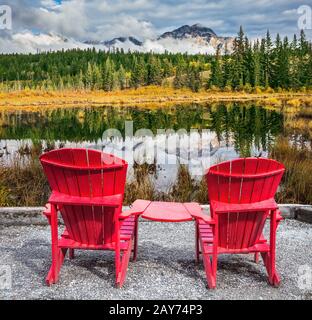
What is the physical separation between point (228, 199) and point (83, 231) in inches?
45.9

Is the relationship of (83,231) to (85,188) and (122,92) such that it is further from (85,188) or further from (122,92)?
(122,92)

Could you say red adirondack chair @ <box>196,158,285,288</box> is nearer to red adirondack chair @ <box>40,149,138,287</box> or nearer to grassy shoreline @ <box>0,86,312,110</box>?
red adirondack chair @ <box>40,149,138,287</box>

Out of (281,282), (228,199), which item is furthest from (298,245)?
(228,199)

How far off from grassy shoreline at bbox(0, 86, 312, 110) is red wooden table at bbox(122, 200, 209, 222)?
50837 mm

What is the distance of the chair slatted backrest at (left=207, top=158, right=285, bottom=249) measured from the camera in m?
3.52

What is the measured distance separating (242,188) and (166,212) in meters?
0.70

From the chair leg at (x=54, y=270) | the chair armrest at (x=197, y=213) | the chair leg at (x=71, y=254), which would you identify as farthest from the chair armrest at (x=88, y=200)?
the chair leg at (x=71, y=254)

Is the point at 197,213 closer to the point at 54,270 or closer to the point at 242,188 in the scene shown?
the point at 242,188

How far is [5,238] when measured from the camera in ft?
16.5

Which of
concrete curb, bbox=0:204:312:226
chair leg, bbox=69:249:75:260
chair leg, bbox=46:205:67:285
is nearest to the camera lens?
chair leg, bbox=46:205:67:285

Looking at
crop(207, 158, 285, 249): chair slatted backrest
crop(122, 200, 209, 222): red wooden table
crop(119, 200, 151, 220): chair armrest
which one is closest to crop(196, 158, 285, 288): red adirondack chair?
crop(207, 158, 285, 249): chair slatted backrest

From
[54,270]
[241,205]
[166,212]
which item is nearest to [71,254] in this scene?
[54,270]

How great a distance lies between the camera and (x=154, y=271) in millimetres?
4039
